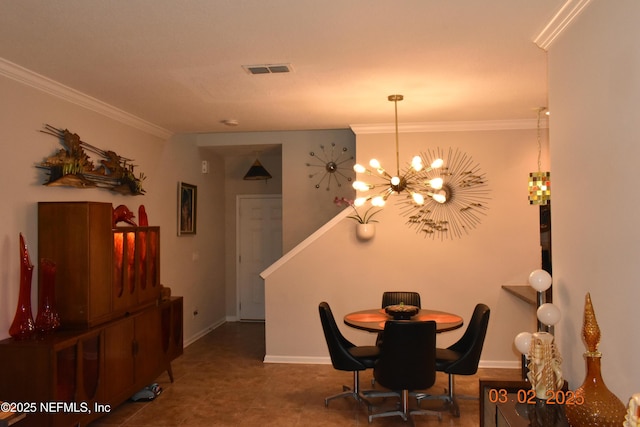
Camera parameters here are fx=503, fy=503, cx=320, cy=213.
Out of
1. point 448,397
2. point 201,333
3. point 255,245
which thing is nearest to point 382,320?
point 448,397

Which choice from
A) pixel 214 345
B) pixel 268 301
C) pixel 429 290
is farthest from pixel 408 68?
pixel 214 345

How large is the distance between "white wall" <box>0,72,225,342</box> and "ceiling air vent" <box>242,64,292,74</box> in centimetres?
160

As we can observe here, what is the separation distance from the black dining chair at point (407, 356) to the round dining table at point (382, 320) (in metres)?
0.25

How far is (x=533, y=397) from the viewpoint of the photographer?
2.43 meters

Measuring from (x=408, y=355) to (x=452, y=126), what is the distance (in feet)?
9.15

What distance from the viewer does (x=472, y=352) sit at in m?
3.80

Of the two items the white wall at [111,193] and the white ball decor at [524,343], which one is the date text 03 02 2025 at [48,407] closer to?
the white wall at [111,193]

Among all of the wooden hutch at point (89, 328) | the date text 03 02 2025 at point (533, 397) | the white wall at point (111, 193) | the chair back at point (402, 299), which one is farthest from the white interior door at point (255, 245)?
the date text 03 02 2025 at point (533, 397)

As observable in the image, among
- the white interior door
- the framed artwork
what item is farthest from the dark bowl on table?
the white interior door

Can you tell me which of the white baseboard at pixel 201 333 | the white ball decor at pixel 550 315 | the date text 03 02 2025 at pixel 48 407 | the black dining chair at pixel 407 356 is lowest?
the white baseboard at pixel 201 333

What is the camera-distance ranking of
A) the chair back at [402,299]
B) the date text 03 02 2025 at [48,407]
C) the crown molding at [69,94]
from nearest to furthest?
the date text 03 02 2025 at [48,407] < the crown molding at [69,94] < the chair back at [402,299]

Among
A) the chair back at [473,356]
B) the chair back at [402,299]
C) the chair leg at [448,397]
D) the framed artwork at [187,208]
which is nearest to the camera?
the chair back at [473,356]

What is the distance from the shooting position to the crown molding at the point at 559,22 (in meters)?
2.43

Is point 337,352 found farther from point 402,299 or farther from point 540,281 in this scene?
point 540,281
